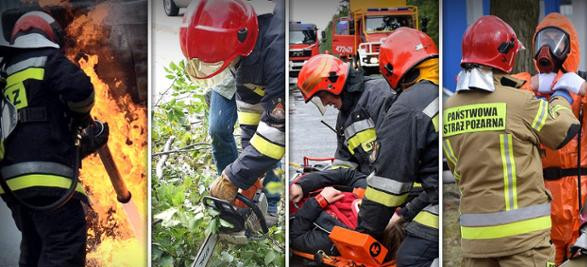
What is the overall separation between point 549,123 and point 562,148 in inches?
50.5

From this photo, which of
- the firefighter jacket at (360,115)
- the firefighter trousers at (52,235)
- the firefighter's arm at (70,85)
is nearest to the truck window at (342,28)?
the firefighter jacket at (360,115)

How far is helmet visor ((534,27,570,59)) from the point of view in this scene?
6.61 m

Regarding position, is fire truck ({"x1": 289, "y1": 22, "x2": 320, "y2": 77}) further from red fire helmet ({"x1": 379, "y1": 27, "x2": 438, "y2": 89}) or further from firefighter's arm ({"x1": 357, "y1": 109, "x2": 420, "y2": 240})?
firefighter's arm ({"x1": 357, "y1": 109, "x2": 420, "y2": 240})

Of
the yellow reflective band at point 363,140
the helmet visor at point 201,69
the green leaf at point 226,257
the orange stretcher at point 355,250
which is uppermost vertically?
the helmet visor at point 201,69

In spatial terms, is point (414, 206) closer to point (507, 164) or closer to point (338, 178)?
point (338, 178)

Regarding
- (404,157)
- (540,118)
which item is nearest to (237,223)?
(404,157)

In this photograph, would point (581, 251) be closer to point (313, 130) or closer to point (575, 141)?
point (575, 141)

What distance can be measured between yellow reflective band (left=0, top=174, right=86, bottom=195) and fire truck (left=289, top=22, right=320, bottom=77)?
5.97 ft

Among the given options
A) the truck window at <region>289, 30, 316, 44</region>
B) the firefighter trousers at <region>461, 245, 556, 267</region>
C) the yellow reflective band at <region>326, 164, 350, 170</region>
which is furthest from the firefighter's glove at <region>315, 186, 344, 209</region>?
the firefighter trousers at <region>461, 245, 556, 267</region>

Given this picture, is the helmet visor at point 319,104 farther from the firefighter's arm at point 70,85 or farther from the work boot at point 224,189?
the firefighter's arm at point 70,85

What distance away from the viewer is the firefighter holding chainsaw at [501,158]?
208 inches

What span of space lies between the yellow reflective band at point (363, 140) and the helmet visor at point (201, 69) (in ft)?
3.80

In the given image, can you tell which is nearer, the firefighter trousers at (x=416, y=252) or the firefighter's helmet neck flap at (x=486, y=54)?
the firefighter's helmet neck flap at (x=486, y=54)

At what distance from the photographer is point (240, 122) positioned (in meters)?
7.12
